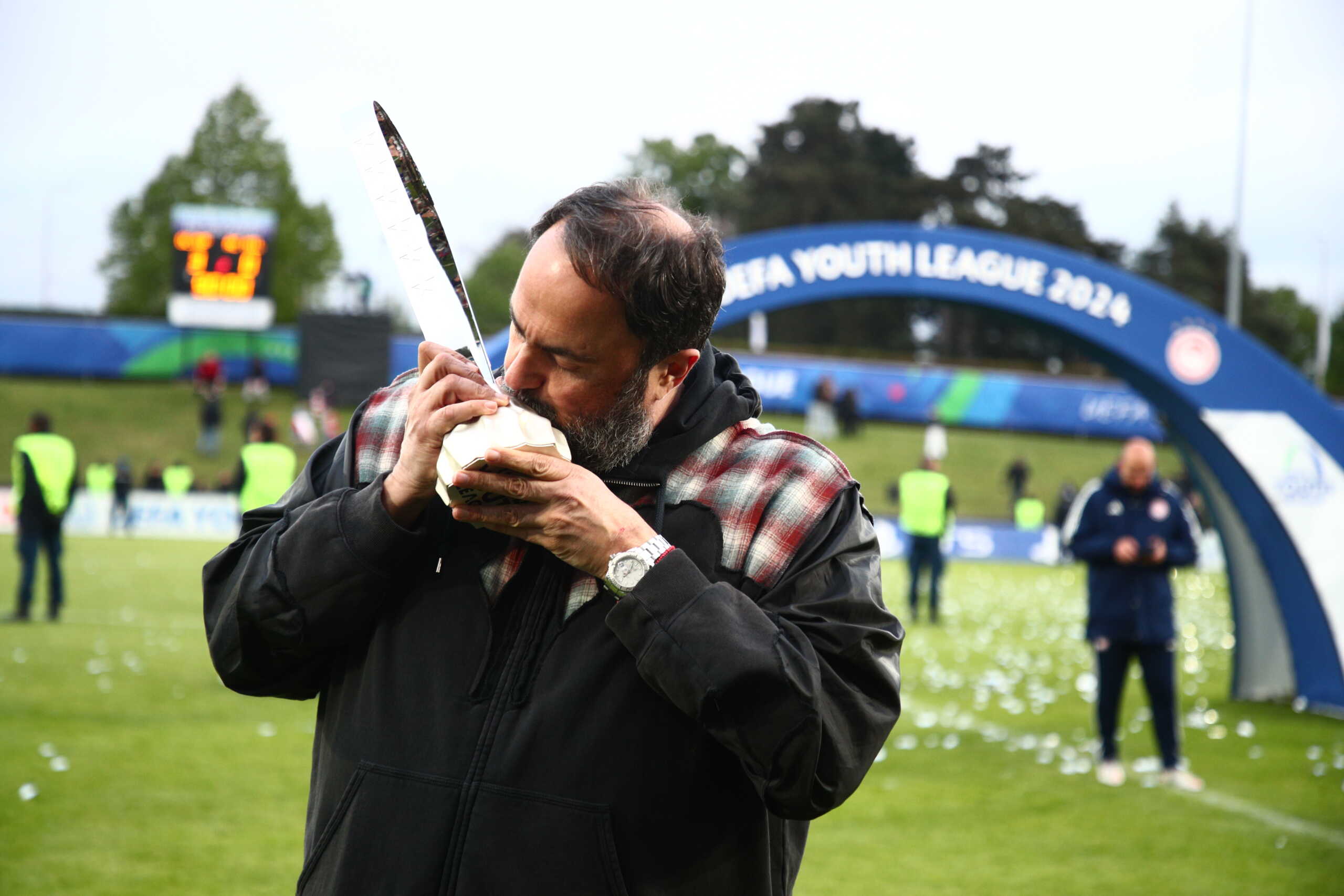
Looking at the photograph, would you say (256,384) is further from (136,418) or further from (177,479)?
(177,479)

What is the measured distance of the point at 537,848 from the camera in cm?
180

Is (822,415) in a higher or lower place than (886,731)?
lower

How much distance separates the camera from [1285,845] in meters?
6.26

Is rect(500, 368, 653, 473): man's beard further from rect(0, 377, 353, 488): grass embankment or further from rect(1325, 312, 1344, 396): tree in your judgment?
rect(1325, 312, 1344, 396): tree

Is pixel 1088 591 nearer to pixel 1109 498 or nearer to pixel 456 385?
pixel 1109 498

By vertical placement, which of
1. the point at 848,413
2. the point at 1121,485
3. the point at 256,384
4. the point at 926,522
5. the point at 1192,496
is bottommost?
the point at 1192,496

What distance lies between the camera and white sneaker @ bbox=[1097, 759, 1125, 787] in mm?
7402

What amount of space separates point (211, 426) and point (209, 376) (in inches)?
88.0

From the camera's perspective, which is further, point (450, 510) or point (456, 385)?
point (450, 510)

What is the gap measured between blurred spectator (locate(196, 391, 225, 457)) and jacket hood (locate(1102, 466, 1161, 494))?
98.4 feet

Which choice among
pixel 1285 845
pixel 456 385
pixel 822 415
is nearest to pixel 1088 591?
pixel 1285 845

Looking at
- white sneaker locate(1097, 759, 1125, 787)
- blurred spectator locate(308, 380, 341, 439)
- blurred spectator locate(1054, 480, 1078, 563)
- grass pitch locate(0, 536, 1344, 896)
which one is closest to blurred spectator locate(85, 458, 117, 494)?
blurred spectator locate(308, 380, 341, 439)

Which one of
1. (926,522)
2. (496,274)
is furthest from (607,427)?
(496,274)

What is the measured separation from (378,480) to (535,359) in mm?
305
